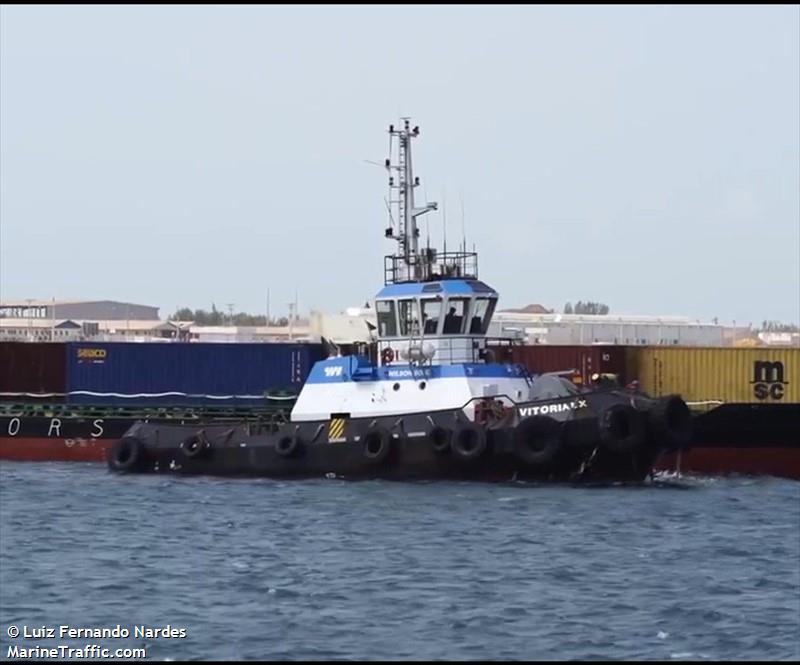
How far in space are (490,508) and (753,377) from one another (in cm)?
1271

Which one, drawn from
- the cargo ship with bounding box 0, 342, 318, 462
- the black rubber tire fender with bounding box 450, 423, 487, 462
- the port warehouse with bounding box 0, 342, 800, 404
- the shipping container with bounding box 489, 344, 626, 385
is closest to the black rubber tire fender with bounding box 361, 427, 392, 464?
the black rubber tire fender with bounding box 450, 423, 487, 462

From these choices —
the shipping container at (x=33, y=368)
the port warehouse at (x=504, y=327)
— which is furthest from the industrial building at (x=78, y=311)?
the shipping container at (x=33, y=368)

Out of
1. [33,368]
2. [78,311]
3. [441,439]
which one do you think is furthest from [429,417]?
[78,311]

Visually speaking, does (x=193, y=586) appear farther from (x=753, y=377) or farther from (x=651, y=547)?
(x=753, y=377)

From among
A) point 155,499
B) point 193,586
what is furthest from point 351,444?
point 193,586

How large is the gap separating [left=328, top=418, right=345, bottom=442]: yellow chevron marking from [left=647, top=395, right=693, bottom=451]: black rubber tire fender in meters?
5.57

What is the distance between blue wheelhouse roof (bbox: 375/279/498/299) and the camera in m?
30.6

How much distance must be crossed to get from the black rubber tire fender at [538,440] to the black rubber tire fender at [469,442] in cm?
60

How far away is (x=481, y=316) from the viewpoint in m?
31.0

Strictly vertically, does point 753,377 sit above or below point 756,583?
above

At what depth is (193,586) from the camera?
19.9 metres

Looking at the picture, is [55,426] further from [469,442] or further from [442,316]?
[469,442]

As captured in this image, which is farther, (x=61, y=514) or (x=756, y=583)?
(x=61, y=514)

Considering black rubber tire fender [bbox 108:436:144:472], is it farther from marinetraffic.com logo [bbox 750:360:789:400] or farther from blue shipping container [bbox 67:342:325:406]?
marinetraffic.com logo [bbox 750:360:789:400]
